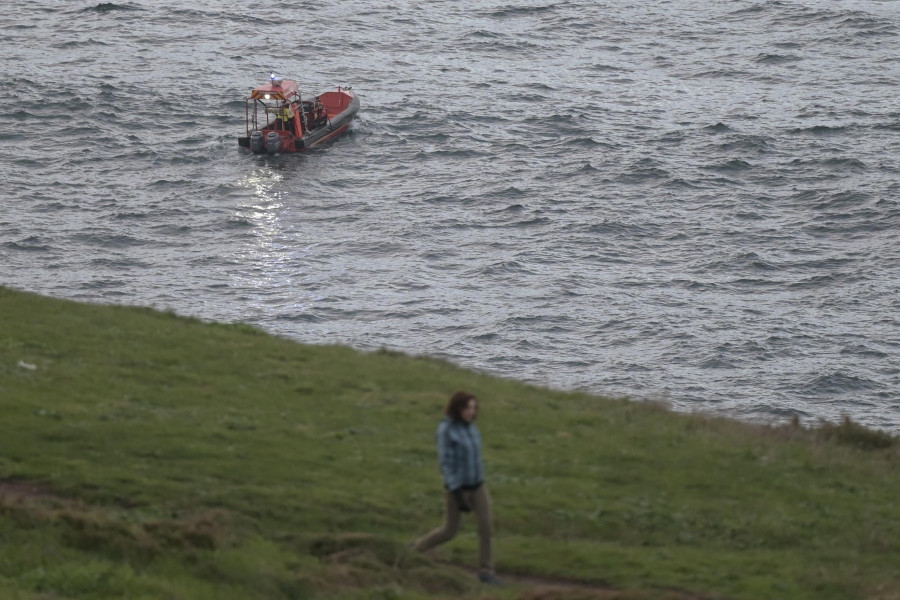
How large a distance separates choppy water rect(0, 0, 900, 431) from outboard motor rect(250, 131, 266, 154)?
0.97m

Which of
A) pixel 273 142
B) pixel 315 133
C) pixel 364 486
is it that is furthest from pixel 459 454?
pixel 315 133

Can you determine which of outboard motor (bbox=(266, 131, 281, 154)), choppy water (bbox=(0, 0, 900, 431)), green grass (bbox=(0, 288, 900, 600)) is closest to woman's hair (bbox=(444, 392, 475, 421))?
green grass (bbox=(0, 288, 900, 600))

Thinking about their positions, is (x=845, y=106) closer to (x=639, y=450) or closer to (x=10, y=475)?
(x=639, y=450)

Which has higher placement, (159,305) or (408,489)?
(408,489)

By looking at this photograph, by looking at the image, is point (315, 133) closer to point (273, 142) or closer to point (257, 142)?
point (273, 142)

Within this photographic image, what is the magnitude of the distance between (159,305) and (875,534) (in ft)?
112

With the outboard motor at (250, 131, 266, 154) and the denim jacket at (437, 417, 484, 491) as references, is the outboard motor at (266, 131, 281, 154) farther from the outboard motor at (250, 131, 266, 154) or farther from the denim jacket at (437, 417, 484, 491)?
the denim jacket at (437, 417, 484, 491)

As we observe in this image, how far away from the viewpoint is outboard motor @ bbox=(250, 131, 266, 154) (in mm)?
65688

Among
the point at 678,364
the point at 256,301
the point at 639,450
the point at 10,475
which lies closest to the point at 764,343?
the point at 678,364

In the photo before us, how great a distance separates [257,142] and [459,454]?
2095 inches

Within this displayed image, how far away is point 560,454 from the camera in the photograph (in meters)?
20.2

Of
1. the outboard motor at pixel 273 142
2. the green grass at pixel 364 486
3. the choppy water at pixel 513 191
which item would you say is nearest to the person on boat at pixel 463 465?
the green grass at pixel 364 486

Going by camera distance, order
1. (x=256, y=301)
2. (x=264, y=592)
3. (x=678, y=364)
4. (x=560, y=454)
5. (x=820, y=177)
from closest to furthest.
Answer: (x=264, y=592)
(x=560, y=454)
(x=678, y=364)
(x=256, y=301)
(x=820, y=177)

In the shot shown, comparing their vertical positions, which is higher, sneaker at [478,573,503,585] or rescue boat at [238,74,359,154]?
sneaker at [478,573,503,585]
